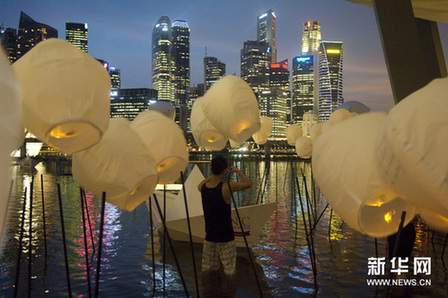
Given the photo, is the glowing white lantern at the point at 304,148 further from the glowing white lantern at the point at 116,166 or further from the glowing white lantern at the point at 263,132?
the glowing white lantern at the point at 116,166

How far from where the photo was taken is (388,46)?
651 centimetres

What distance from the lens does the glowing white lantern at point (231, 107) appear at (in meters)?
5.56

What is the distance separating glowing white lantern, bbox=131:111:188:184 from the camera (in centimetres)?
429

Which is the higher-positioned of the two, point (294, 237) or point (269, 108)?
point (269, 108)

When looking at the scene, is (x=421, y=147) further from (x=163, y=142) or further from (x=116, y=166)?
(x=163, y=142)

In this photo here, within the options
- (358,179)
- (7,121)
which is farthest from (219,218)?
(7,121)

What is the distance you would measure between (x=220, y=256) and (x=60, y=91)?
3.30 meters

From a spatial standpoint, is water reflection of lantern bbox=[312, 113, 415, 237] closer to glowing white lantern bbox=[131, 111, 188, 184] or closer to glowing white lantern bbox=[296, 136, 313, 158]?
glowing white lantern bbox=[131, 111, 188, 184]

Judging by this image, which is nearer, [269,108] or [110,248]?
[110,248]

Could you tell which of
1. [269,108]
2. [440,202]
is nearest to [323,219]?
[440,202]

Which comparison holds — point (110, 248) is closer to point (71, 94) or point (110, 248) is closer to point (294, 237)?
point (294, 237)

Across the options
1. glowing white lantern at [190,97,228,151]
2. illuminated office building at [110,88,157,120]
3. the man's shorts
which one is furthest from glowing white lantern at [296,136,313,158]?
illuminated office building at [110,88,157,120]

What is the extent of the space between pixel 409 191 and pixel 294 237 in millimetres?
6986

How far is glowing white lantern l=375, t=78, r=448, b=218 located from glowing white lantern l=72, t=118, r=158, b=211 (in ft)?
7.16
